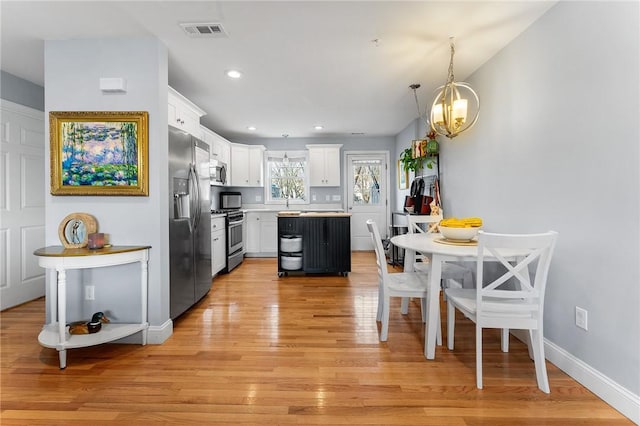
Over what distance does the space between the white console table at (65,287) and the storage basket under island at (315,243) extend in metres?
2.29

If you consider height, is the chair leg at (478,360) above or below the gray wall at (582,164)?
below

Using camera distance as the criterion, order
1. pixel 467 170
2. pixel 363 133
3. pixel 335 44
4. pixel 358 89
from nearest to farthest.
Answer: pixel 335 44, pixel 467 170, pixel 358 89, pixel 363 133

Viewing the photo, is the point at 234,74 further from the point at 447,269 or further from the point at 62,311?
the point at 447,269

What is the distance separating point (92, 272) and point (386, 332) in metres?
2.43

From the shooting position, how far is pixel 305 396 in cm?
183

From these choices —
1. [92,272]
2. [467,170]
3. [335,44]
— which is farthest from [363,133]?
[92,272]

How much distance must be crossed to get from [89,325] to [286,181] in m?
4.71

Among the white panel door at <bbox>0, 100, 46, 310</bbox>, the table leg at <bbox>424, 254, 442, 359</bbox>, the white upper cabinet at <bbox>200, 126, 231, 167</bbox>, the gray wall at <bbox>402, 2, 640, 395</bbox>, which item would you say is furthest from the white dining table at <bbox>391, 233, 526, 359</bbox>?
the white panel door at <bbox>0, 100, 46, 310</bbox>

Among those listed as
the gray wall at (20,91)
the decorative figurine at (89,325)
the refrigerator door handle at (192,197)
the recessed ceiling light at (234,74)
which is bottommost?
the decorative figurine at (89,325)

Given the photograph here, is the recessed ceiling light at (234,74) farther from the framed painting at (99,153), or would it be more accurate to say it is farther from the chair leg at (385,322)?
the chair leg at (385,322)

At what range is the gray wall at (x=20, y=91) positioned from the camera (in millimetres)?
3295

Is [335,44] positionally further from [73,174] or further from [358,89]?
[73,174]

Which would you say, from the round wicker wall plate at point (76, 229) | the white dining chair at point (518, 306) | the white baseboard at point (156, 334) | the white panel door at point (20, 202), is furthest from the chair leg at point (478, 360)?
the white panel door at point (20, 202)

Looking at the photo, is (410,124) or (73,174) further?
(410,124)
